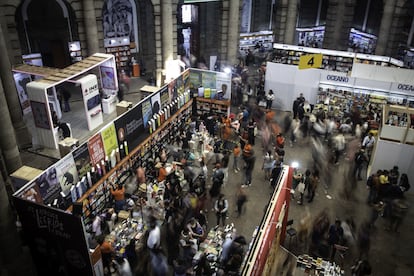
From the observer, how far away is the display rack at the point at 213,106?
2066 centimetres

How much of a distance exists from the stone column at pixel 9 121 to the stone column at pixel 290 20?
18063 millimetres

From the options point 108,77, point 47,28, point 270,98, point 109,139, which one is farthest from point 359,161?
point 47,28

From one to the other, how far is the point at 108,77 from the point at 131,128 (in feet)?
20.0

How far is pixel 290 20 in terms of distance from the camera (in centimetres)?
2678

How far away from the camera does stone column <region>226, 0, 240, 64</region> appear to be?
2496cm

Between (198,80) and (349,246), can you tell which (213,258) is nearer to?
(349,246)

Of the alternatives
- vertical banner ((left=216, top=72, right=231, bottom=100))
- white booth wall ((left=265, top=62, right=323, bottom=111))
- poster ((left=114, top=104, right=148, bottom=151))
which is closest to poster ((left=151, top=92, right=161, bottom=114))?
poster ((left=114, top=104, right=148, bottom=151))

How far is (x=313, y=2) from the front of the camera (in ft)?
104

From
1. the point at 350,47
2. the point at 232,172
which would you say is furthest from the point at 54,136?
the point at 350,47

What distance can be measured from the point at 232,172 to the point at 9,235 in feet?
31.3

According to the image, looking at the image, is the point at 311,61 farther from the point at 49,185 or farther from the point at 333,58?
the point at 49,185

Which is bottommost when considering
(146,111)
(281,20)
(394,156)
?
(394,156)

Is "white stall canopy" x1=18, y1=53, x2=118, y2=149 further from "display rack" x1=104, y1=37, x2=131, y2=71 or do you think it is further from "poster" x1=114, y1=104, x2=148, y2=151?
"display rack" x1=104, y1=37, x2=131, y2=71

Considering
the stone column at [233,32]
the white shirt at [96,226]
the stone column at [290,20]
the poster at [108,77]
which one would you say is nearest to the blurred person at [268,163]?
the white shirt at [96,226]
